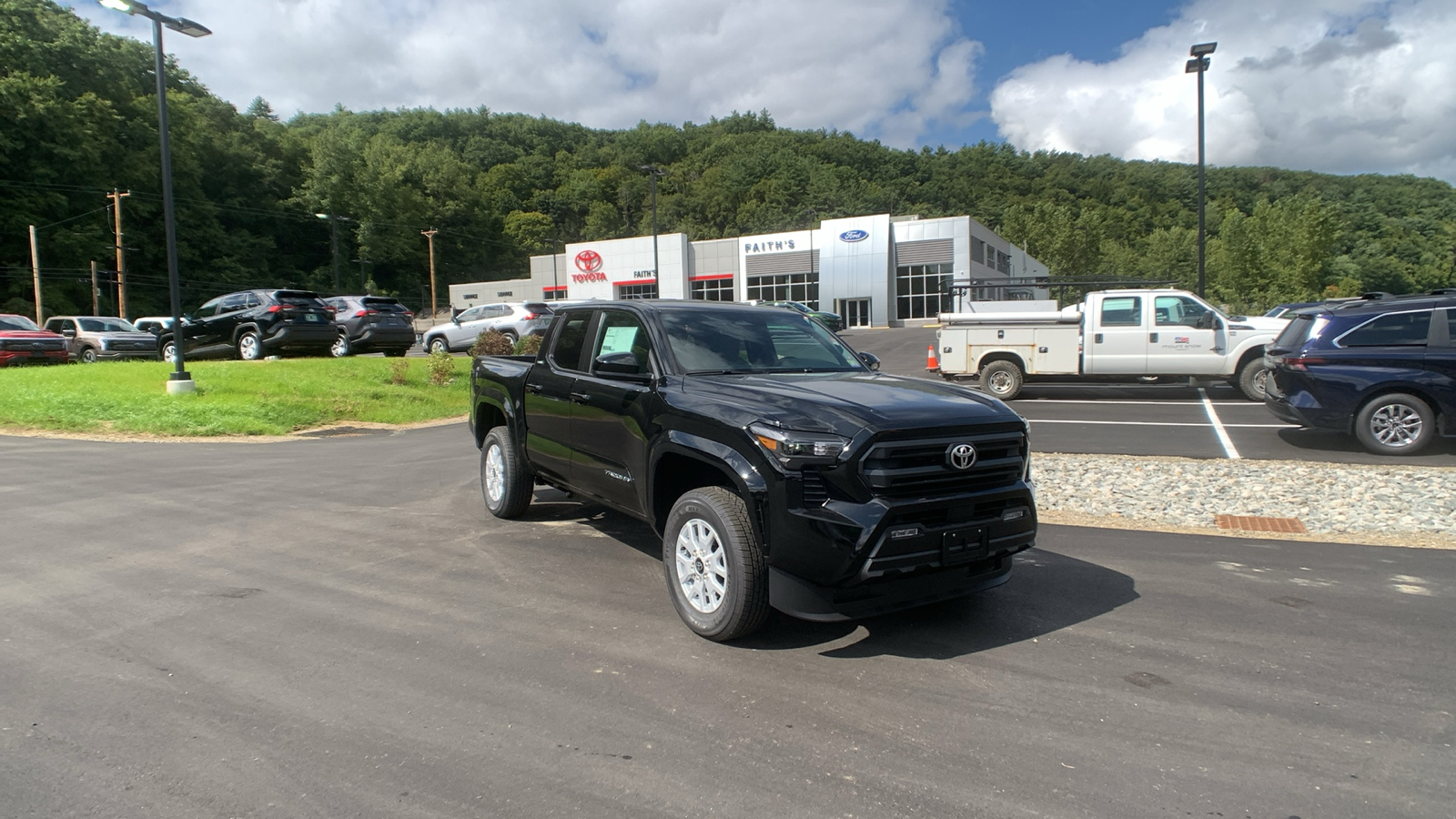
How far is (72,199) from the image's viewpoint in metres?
56.5

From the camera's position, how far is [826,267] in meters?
62.9

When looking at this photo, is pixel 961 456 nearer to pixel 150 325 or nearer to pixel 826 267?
pixel 150 325

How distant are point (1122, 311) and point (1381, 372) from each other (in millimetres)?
5983

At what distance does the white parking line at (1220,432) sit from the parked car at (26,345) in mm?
26074

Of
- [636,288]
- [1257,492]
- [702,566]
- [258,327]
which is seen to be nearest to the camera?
[702,566]

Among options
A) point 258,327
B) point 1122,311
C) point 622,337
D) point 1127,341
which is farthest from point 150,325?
point 622,337

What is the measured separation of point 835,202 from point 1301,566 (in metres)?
108

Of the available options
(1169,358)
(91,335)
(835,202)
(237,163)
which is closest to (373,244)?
(237,163)

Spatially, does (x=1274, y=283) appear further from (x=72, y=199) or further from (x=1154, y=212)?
(x=72, y=199)

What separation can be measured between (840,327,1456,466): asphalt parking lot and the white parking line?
12mm

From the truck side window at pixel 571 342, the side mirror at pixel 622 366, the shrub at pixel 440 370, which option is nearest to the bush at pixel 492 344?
the shrub at pixel 440 370

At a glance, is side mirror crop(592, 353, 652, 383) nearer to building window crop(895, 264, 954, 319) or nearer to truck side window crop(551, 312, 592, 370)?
truck side window crop(551, 312, 592, 370)

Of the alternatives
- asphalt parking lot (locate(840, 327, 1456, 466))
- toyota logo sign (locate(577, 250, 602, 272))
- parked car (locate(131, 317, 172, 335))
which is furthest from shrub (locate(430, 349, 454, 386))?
toyota logo sign (locate(577, 250, 602, 272))

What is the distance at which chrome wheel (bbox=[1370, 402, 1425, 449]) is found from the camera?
10219mm
